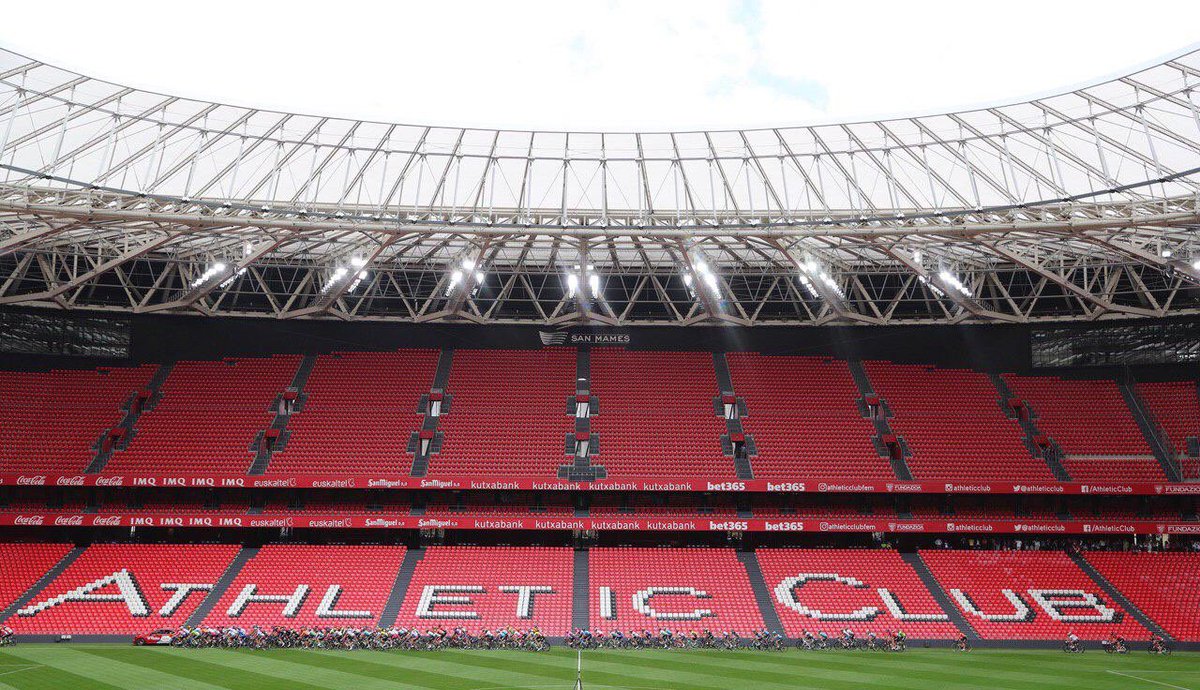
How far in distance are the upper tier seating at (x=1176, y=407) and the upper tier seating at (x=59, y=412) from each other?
52.6m

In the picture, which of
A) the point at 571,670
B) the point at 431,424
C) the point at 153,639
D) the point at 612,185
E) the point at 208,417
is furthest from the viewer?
the point at 431,424

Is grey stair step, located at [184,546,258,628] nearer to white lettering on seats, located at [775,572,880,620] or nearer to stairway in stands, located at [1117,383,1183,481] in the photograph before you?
white lettering on seats, located at [775,572,880,620]

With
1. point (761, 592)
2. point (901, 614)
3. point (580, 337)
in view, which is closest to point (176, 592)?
point (761, 592)

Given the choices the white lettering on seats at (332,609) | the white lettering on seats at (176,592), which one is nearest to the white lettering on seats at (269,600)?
the white lettering on seats at (332,609)

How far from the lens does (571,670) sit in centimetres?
3077

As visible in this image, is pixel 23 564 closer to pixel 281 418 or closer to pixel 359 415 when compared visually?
pixel 281 418

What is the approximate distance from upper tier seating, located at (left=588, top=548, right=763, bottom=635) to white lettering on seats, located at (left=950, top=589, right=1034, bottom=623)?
8.72 meters

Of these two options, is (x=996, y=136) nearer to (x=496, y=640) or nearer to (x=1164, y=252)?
(x=1164, y=252)

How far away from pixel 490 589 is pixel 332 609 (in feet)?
21.3

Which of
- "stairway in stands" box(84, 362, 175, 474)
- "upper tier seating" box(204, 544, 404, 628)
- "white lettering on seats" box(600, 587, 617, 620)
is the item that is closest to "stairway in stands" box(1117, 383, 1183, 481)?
"white lettering on seats" box(600, 587, 617, 620)

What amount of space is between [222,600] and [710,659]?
66.2 feet

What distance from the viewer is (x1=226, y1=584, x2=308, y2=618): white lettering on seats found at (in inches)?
1478

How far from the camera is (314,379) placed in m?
50.7

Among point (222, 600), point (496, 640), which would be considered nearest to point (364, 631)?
point (496, 640)
